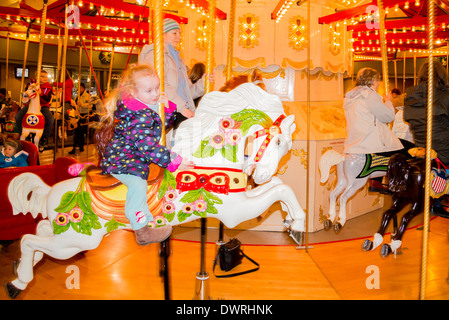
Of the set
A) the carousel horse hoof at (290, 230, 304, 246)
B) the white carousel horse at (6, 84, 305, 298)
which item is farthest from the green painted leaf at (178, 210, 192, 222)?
the carousel horse hoof at (290, 230, 304, 246)

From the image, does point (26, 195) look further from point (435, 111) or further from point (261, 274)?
point (435, 111)

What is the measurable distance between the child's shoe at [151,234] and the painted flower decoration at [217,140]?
1.57ft

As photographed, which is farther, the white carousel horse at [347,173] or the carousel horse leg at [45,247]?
the white carousel horse at [347,173]

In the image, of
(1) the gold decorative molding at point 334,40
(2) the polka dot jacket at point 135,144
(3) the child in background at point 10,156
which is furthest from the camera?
(1) the gold decorative molding at point 334,40

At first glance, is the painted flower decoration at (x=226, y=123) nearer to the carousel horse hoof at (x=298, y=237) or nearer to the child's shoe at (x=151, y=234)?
the child's shoe at (x=151, y=234)

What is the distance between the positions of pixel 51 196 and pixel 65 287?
44.6 inches

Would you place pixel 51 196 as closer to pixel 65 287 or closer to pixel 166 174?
pixel 166 174

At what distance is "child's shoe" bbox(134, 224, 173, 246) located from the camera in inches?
77.5

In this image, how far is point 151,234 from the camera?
78.5 inches

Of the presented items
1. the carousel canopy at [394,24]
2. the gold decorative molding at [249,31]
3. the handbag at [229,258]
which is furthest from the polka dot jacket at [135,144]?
the gold decorative molding at [249,31]

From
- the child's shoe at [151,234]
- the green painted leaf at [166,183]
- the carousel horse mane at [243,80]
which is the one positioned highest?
the carousel horse mane at [243,80]

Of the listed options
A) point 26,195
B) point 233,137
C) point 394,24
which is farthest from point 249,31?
point 26,195

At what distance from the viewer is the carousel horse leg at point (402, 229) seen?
291 centimetres

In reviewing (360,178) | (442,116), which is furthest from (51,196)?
(442,116)
